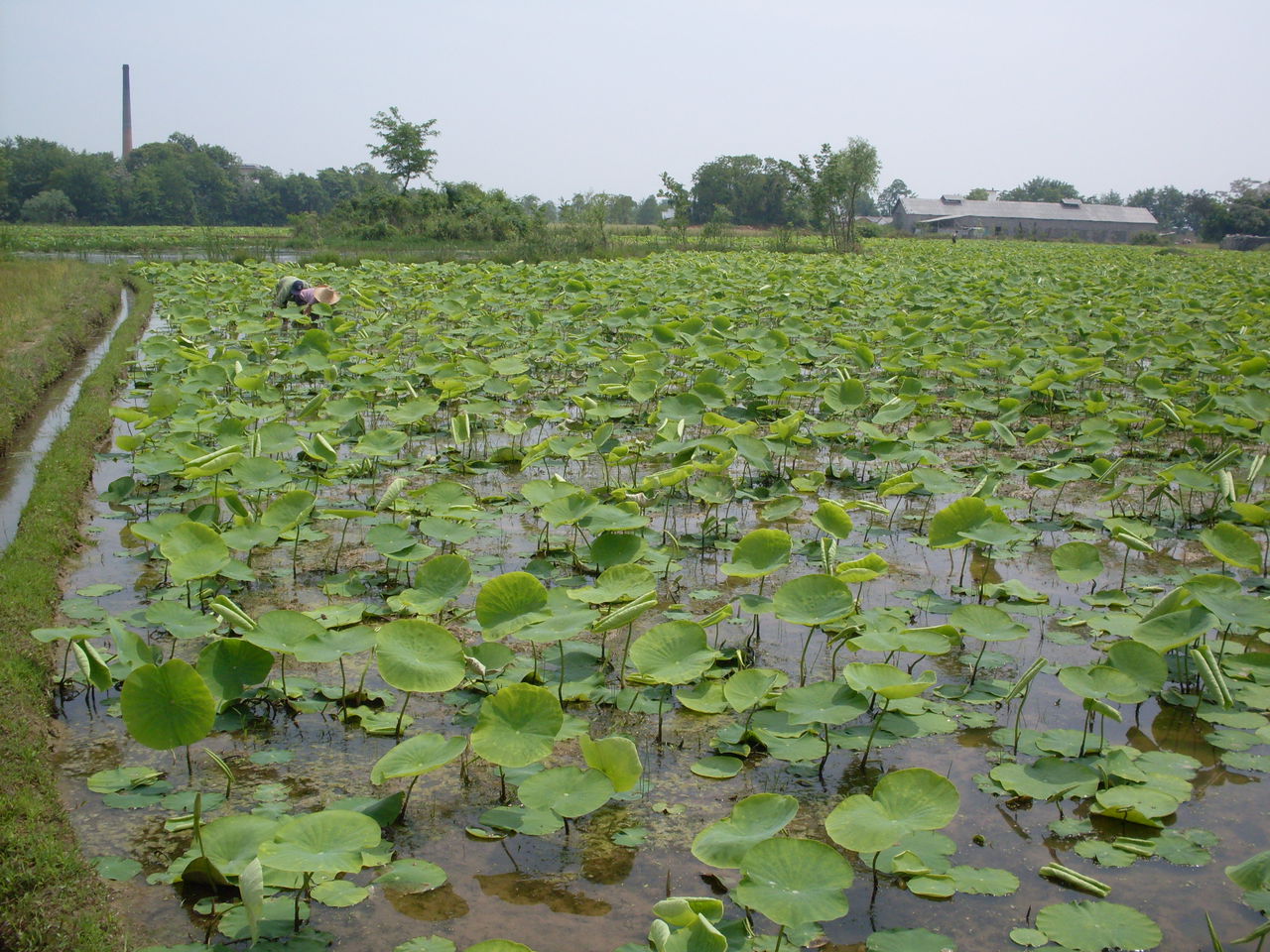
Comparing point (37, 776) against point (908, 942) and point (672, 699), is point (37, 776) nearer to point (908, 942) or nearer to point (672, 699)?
point (672, 699)

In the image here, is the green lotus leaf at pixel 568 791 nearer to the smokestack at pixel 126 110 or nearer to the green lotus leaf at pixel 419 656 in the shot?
the green lotus leaf at pixel 419 656

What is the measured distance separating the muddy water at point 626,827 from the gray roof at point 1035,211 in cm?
5647

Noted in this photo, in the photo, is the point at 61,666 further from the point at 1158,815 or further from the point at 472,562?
the point at 1158,815

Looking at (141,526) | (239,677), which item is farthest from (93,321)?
(239,677)

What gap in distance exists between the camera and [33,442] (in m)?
5.58

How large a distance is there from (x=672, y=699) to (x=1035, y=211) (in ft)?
200

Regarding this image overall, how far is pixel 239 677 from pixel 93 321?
9567 mm

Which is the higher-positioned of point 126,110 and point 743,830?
point 126,110

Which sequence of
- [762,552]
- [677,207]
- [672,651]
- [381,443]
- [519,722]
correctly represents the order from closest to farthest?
[519,722], [672,651], [762,552], [381,443], [677,207]

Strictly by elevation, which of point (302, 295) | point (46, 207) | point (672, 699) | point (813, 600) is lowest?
point (672, 699)

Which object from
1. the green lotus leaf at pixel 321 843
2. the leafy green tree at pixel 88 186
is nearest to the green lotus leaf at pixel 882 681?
the green lotus leaf at pixel 321 843

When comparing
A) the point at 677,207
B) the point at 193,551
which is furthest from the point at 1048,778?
the point at 677,207

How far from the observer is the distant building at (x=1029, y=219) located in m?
53.1

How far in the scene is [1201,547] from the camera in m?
3.93
